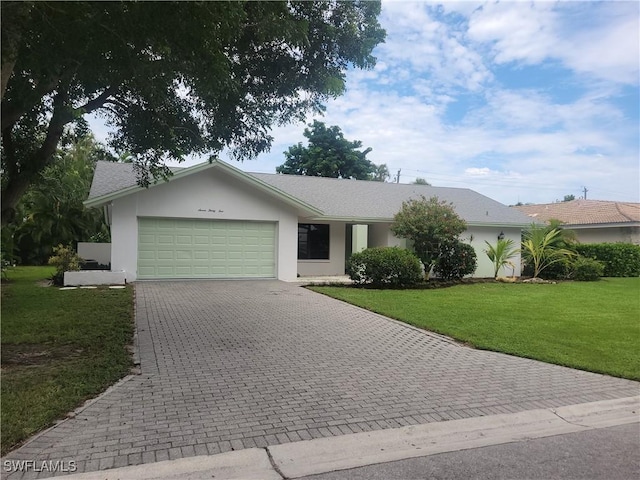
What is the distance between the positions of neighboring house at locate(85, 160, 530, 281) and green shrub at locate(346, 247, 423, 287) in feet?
8.45

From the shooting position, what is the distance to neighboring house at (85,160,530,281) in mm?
16406

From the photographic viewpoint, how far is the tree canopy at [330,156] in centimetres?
3878

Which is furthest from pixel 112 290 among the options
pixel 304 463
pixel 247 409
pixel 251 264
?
pixel 304 463

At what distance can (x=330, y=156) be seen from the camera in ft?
128

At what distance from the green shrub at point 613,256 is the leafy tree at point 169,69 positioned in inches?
809

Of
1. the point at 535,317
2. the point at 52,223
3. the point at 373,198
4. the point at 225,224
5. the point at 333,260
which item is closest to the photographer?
the point at 535,317

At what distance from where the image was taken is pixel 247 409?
4992 mm

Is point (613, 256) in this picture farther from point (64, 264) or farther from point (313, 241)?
point (64, 264)

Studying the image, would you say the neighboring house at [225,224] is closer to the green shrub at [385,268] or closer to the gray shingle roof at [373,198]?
the gray shingle roof at [373,198]

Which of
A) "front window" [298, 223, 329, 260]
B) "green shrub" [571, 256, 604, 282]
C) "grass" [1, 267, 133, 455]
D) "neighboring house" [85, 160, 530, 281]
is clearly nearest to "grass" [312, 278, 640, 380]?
"green shrub" [571, 256, 604, 282]

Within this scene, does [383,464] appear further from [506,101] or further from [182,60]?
[506,101]

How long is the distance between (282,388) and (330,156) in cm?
3447

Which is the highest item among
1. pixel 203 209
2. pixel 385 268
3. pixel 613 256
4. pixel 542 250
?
pixel 203 209

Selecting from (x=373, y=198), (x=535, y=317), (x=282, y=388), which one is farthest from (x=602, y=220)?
(x=282, y=388)
